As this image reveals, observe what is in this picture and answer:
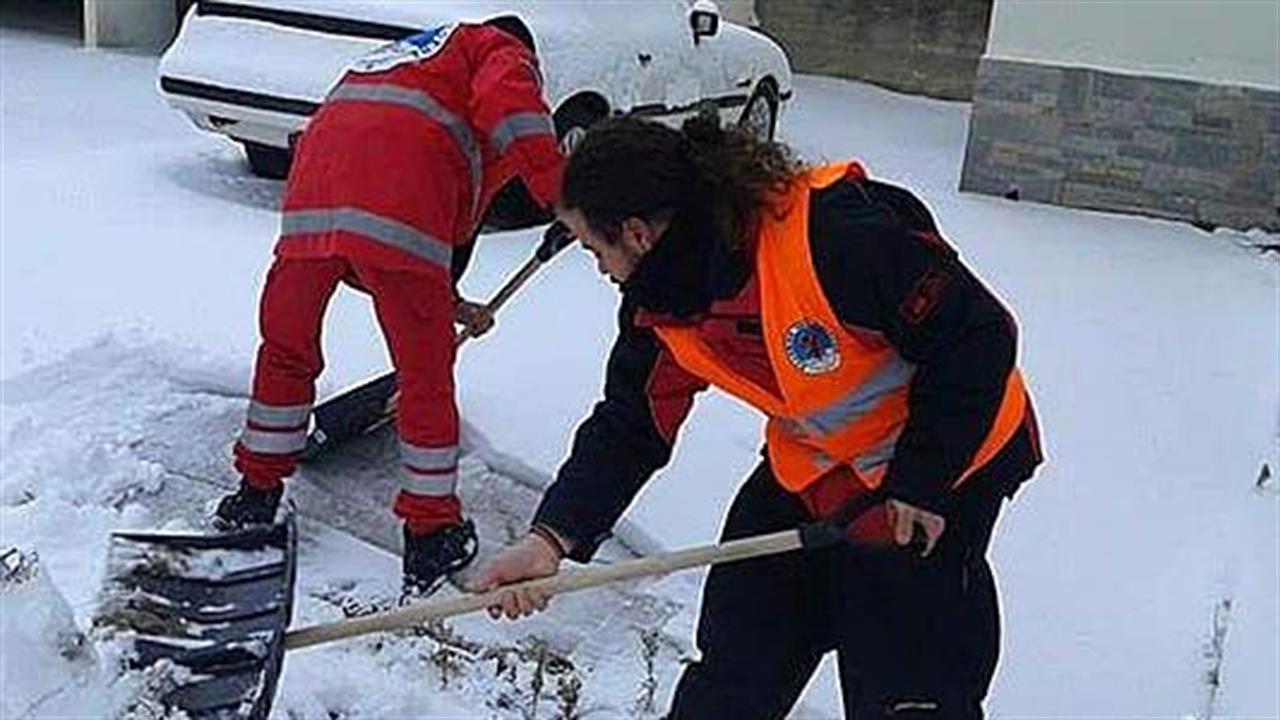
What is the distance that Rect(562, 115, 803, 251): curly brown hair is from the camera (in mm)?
2256

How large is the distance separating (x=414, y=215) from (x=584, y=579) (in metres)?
1.38

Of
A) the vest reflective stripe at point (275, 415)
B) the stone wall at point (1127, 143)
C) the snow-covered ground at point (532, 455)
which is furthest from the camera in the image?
the stone wall at point (1127, 143)

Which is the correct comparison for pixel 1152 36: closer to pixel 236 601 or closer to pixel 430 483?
pixel 430 483

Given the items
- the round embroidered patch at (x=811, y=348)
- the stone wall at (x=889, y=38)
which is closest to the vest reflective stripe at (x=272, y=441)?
the round embroidered patch at (x=811, y=348)

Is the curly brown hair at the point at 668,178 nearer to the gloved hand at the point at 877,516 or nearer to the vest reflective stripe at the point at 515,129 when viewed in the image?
the gloved hand at the point at 877,516

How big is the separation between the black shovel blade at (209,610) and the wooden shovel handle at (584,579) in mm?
91

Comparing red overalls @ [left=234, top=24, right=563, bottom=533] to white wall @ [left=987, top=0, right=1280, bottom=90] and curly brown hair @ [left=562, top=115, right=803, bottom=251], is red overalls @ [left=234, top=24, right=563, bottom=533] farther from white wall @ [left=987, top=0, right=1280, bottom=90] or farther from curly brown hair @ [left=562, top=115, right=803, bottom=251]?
white wall @ [left=987, top=0, right=1280, bottom=90]

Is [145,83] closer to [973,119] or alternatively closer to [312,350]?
[973,119]

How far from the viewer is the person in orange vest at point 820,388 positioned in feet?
7.41

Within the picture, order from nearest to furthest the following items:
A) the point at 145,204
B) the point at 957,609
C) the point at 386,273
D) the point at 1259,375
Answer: the point at 957,609 → the point at 386,273 → the point at 1259,375 → the point at 145,204

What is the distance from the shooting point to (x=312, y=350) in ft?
13.1

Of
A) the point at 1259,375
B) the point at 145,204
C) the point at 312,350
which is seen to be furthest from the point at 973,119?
the point at 312,350

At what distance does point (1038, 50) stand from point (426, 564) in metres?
7.05

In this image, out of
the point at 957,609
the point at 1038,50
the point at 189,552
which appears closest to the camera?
the point at 957,609
